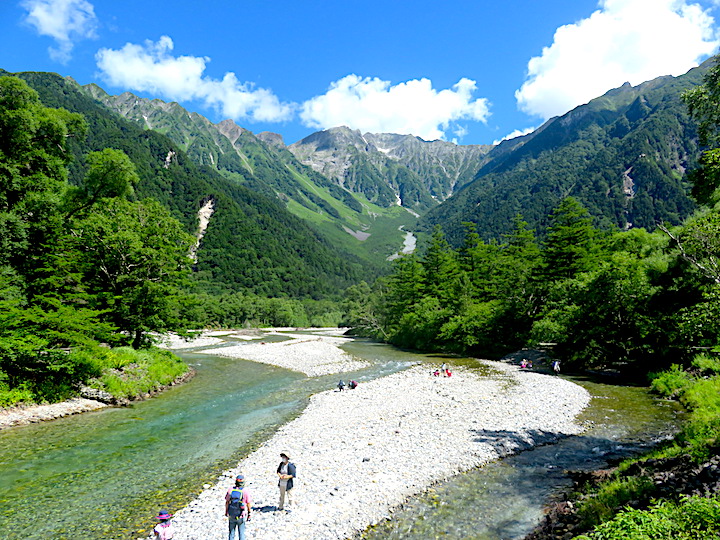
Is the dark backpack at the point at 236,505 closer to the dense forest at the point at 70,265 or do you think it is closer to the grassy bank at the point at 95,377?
the dense forest at the point at 70,265

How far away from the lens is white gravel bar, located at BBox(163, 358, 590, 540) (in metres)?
10.7

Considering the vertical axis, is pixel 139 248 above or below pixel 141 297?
above

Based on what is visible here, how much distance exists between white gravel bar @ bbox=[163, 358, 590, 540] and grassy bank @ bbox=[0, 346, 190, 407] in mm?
11935

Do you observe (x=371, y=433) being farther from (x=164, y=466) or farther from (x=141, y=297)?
(x=141, y=297)

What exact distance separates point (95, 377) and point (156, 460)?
12.9 m

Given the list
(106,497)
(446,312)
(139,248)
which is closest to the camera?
(106,497)

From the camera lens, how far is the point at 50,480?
13.3 m

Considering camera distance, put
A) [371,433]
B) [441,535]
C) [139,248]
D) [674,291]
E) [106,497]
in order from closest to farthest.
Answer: [441,535], [106,497], [371,433], [674,291], [139,248]

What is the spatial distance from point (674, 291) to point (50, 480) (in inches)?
1430

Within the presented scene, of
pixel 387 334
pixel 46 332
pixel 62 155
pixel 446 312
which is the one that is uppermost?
pixel 62 155

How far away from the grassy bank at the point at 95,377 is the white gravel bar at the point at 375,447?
11935 millimetres

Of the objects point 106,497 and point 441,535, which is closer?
point 441,535

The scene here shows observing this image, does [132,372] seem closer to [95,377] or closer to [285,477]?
[95,377]

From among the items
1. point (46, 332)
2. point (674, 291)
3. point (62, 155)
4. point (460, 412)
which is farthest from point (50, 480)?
point (674, 291)
